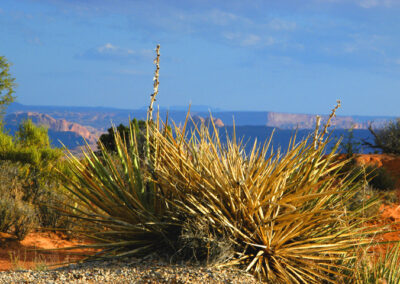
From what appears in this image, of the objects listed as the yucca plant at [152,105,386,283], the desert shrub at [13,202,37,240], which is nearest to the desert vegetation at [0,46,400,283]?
the yucca plant at [152,105,386,283]

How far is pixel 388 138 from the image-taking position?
832 inches

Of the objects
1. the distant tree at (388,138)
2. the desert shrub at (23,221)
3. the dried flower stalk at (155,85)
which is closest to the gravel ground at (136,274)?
the dried flower stalk at (155,85)

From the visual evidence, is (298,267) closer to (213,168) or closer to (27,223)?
(213,168)

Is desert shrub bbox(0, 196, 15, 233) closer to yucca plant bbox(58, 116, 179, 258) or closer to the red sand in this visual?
the red sand

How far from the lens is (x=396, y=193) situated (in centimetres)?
1497

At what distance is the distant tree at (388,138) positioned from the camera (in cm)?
2061

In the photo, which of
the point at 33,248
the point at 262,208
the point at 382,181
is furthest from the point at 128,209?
the point at 382,181

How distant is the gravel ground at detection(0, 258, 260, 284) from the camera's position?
3.50 metres

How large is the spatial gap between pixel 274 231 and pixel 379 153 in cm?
1904

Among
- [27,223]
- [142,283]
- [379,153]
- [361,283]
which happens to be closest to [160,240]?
[142,283]

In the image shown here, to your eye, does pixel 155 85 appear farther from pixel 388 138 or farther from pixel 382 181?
pixel 388 138

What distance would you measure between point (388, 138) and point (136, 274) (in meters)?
20.1

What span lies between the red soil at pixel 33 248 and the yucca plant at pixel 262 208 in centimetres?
423

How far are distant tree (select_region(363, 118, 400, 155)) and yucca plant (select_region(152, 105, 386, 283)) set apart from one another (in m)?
18.0
